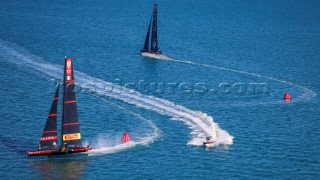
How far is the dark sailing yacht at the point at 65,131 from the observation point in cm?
9606

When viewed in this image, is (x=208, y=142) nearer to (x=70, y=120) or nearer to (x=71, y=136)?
(x=71, y=136)

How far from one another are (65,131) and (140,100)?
26.7 metres

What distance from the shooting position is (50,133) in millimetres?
96625

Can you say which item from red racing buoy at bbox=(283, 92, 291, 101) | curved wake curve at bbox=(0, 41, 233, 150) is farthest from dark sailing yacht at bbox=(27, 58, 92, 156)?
red racing buoy at bbox=(283, 92, 291, 101)

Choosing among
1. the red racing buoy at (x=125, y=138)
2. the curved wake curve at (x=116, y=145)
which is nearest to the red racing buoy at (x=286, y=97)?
the curved wake curve at (x=116, y=145)

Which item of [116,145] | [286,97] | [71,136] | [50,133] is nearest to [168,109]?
[116,145]

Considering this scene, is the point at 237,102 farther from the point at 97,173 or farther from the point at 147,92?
the point at 97,173

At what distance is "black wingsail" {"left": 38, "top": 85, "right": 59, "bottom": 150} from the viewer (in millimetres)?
96188

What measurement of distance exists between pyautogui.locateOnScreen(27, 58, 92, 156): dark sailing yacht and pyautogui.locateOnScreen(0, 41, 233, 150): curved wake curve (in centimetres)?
1608

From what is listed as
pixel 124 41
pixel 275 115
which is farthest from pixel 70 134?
pixel 124 41

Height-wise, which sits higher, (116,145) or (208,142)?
(208,142)

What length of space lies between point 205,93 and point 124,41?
61.4 meters

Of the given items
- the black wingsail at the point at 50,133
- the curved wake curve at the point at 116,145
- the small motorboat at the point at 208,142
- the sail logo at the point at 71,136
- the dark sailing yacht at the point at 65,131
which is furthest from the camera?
the small motorboat at the point at 208,142

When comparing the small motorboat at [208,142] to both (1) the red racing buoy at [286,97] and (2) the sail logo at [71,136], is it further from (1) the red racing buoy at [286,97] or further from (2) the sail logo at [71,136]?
(1) the red racing buoy at [286,97]
